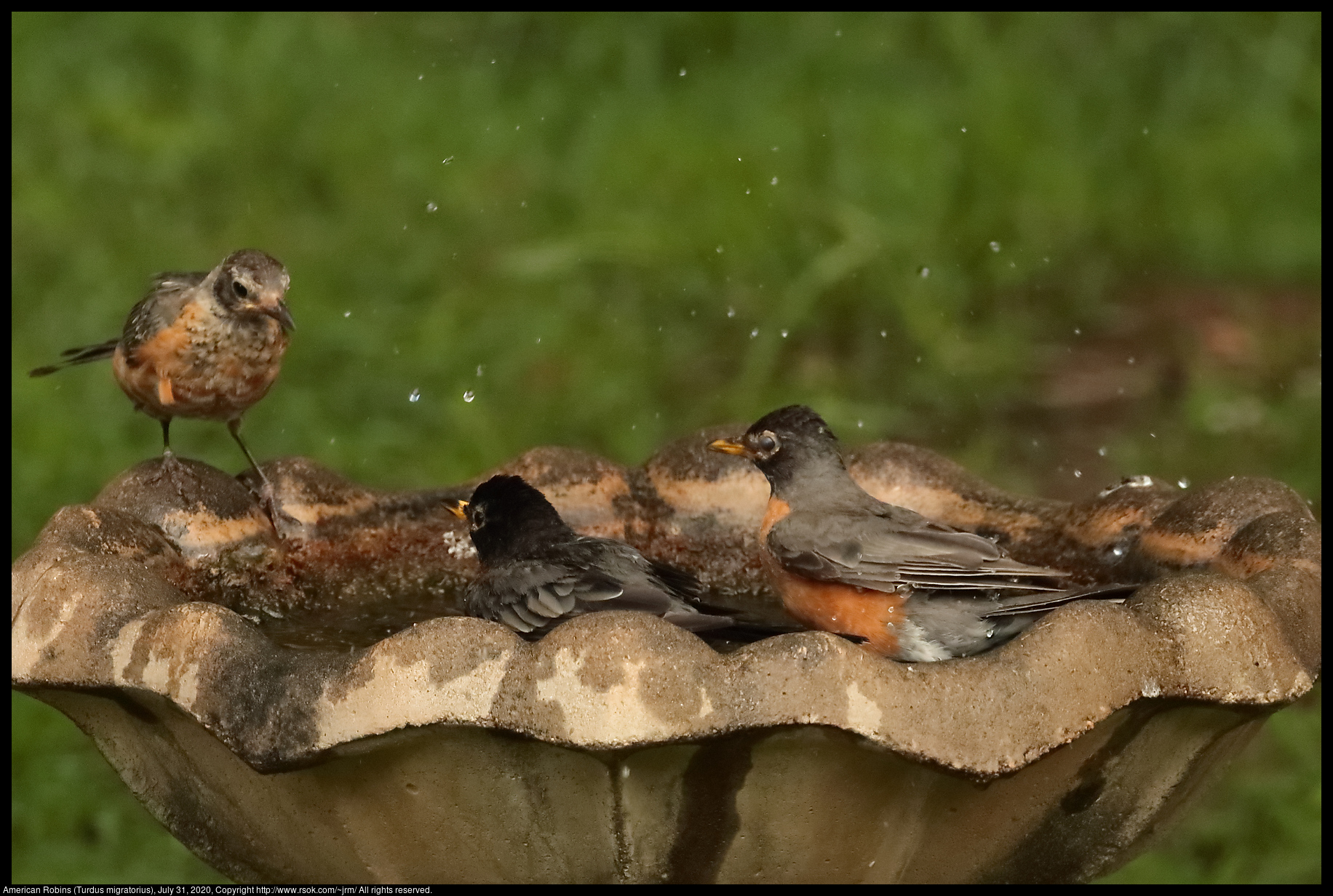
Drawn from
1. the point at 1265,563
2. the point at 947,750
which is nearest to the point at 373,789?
the point at 947,750

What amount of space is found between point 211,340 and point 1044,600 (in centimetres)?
225

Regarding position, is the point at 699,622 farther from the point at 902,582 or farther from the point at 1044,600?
the point at 1044,600

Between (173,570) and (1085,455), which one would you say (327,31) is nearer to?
(1085,455)

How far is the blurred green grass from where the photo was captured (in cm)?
792

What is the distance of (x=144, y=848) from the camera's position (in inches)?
219

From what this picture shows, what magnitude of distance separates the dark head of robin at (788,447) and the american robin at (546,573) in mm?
425

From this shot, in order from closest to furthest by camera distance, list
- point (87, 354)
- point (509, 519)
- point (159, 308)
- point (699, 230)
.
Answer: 1. point (509, 519)
2. point (159, 308)
3. point (87, 354)
4. point (699, 230)

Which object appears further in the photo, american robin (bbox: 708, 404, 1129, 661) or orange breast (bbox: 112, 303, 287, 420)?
orange breast (bbox: 112, 303, 287, 420)

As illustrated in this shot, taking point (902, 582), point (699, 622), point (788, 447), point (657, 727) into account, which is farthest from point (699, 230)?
point (657, 727)

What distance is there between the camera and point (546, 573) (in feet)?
12.5

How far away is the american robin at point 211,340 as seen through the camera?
450 cm

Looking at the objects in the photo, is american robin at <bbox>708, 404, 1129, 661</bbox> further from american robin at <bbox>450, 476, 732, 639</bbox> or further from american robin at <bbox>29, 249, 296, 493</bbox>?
american robin at <bbox>29, 249, 296, 493</bbox>

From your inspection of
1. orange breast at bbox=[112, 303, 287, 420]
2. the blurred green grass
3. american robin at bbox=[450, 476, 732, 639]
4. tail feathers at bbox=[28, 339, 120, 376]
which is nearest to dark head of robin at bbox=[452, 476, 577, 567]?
american robin at bbox=[450, 476, 732, 639]

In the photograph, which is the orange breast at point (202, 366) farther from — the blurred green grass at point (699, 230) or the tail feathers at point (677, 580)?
the blurred green grass at point (699, 230)
